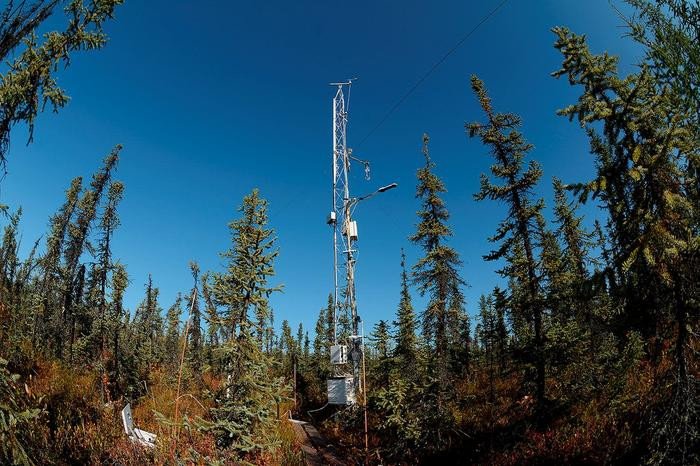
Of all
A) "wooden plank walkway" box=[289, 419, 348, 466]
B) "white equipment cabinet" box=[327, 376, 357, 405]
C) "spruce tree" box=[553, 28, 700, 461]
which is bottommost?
"wooden plank walkway" box=[289, 419, 348, 466]

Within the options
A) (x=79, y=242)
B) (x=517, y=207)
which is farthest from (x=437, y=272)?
(x=79, y=242)

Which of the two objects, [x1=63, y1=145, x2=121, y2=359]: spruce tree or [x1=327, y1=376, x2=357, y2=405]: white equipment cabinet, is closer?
[x1=327, y1=376, x2=357, y2=405]: white equipment cabinet

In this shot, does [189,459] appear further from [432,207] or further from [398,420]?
[432,207]

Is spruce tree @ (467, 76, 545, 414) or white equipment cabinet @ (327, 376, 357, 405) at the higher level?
spruce tree @ (467, 76, 545, 414)

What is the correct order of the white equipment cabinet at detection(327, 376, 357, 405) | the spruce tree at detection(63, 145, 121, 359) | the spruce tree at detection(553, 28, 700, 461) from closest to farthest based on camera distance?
the spruce tree at detection(553, 28, 700, 461)
the white equipment cabinet at detection(327, 376, 357, 405)
the spruce tree at detection(63, 145, 121, 359)

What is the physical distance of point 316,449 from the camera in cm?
1647

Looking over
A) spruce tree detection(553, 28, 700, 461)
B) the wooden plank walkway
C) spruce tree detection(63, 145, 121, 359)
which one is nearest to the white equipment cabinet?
the wooden plank walkway

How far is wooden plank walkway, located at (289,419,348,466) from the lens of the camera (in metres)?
14.2

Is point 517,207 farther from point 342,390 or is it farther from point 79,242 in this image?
point 79,242

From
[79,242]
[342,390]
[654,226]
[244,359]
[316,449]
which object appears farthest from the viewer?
[79,242]

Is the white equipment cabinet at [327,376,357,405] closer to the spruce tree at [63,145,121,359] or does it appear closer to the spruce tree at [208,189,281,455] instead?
the spruce tree at [208,189,281,455]

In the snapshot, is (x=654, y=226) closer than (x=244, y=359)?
Yes

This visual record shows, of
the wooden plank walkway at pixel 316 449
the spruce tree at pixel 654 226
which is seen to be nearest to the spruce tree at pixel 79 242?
the wooden plank walkway at pixel 316 449

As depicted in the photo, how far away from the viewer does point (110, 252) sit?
2342cm
